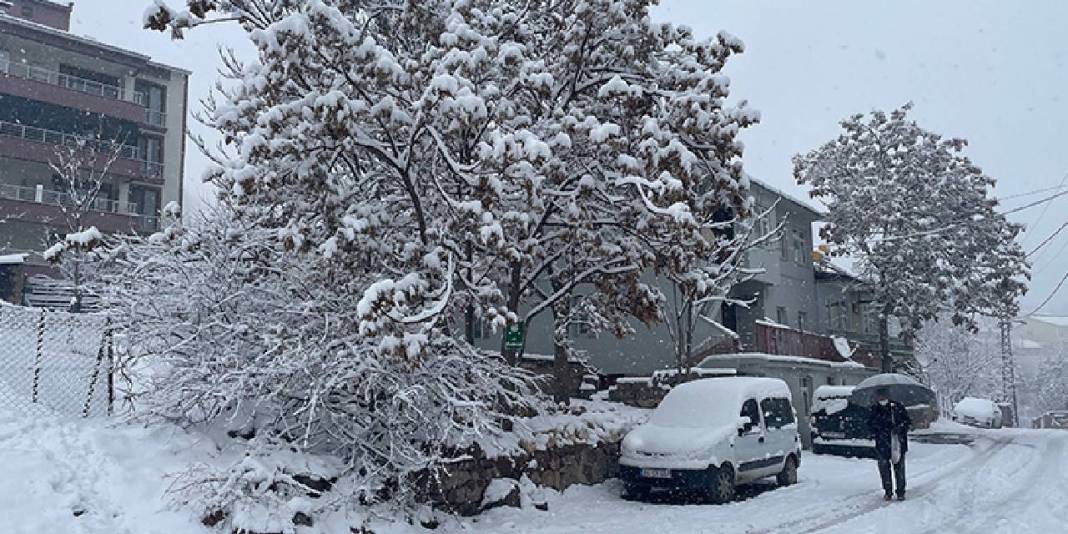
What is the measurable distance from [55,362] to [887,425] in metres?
11.9

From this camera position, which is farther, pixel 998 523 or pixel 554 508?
pixel 554 508

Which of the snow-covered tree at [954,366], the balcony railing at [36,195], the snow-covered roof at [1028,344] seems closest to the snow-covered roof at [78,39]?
the balcony railing at [36,195]

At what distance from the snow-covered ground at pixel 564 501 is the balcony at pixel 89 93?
31.3 metres

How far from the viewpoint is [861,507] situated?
11.8 metres

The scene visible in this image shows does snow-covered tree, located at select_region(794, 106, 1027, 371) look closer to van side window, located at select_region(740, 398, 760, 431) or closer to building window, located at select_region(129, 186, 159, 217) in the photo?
van side window, located at select_region(740, 398, 760, 431)

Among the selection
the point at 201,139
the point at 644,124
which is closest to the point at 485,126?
the point at 644,124

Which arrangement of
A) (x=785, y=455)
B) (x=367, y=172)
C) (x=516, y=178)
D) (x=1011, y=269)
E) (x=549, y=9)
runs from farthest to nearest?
(x=1011, y=269) → (x=785, y=455) → (x=549, y=9) → (x=367, y=172) → (x=516, y=178)

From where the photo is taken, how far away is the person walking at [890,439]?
1251 centimetres

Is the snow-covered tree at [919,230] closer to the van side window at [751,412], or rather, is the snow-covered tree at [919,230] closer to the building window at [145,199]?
the van side window at [751,412]

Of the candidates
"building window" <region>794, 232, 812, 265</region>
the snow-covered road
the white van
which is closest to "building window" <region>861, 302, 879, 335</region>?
"building window" <region>794, 232, 812, 265</region>

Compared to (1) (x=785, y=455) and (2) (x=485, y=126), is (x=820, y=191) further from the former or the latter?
(2) (x=485, y=126)

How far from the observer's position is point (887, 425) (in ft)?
41.8

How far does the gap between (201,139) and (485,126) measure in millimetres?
7188

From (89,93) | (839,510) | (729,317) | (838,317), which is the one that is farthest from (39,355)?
(838,317)
